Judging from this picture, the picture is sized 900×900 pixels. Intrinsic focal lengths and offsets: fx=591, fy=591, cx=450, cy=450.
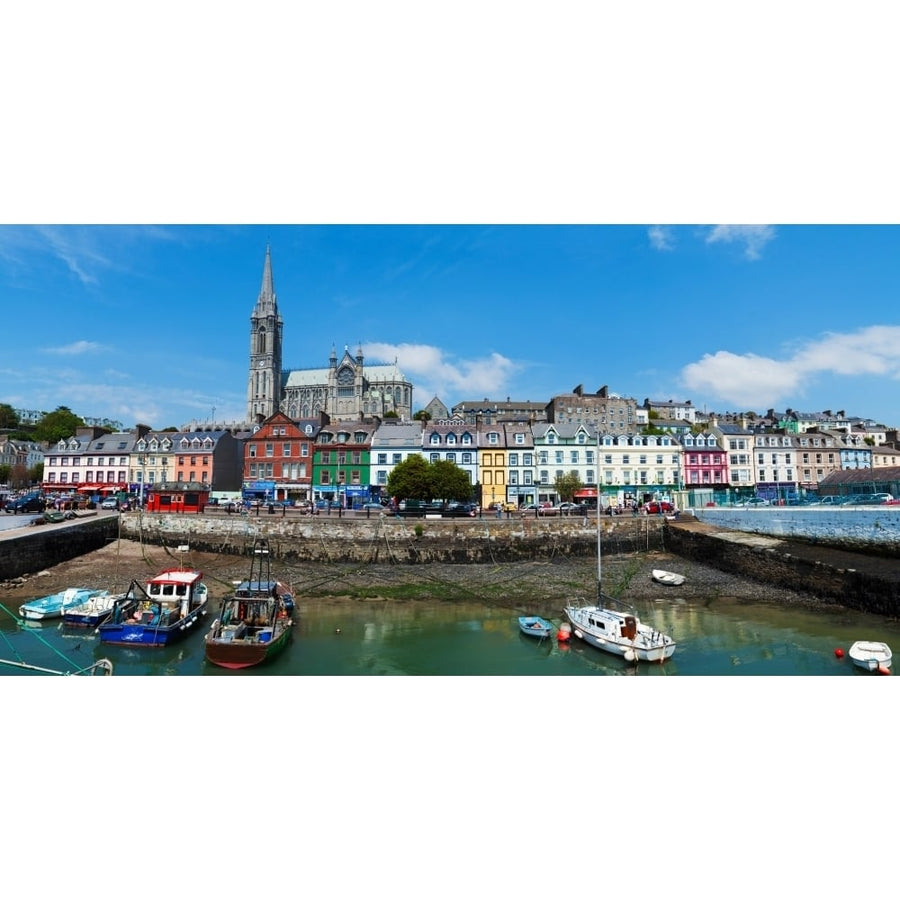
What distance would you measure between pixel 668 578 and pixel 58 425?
92.5m

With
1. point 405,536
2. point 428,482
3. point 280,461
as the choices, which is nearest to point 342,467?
point 280,461

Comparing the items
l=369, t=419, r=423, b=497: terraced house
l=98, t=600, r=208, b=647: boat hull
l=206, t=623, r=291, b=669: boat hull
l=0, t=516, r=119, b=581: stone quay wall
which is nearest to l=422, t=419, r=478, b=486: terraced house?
l=369, t=419, r=423, b=497: terraced house

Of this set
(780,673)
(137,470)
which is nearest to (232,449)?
(137,470)

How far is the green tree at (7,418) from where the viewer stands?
11038cm

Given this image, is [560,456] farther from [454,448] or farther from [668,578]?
[668,578]

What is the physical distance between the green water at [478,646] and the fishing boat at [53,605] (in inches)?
22.0

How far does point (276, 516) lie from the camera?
38.1m

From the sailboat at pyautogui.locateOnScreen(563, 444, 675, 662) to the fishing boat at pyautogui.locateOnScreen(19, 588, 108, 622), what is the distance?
17.3m

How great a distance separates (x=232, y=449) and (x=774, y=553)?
48799 mm

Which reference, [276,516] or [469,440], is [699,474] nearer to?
[469,440]

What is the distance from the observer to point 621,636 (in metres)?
16.4

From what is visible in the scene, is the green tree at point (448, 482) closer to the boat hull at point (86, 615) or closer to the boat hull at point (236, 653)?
the boat hull at point (86, 615)

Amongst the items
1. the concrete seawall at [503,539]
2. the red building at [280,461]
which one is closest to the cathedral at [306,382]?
the red building at [280,461]

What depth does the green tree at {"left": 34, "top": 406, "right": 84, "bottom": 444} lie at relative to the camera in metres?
81.7
